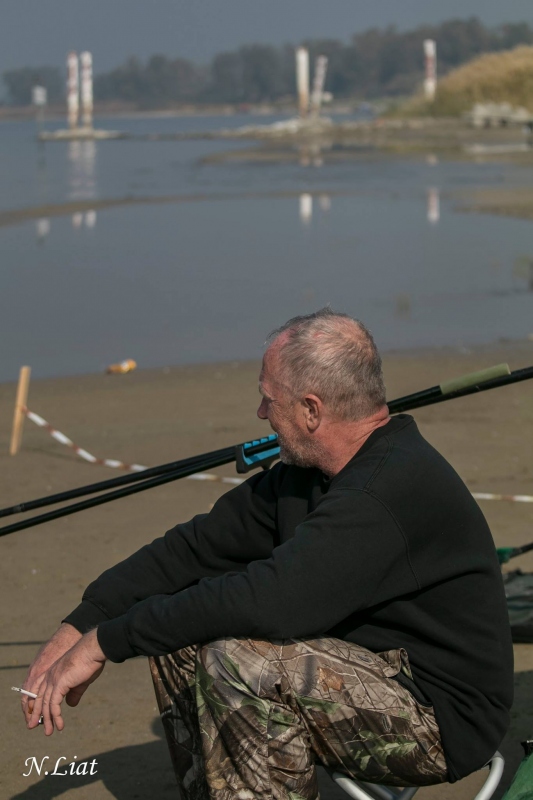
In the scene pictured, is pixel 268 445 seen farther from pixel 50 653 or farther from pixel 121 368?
pixel 121 368

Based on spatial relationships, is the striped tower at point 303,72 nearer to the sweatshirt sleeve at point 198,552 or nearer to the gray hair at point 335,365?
the sweatshirt sleeve at point 198,552

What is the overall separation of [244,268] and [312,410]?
1351 cm

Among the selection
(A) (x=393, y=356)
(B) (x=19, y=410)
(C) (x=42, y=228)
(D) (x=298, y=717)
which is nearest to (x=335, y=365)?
(D) (x=298, y=717)

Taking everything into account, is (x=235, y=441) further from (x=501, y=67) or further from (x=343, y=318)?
(x=501, y=67)

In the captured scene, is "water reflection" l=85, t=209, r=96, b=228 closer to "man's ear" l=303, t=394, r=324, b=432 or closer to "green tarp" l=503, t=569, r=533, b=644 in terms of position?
"green tarp" l=503, t=569, r=533, b=644

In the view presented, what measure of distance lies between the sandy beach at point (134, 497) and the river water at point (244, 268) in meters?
1.41

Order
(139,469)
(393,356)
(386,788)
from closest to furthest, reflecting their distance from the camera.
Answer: (386,788)
(139,469)
(393,356)

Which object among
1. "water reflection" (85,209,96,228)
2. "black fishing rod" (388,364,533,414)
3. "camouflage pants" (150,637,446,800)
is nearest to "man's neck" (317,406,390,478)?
"camouflage pants" (150,637,446,800)

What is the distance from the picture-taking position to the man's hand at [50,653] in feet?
8.30

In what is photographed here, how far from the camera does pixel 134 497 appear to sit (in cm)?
602

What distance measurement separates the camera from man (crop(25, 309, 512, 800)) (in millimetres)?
2299

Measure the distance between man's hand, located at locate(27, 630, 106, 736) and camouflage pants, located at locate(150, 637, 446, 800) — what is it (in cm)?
17

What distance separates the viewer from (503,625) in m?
2.45

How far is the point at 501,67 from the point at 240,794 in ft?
172
